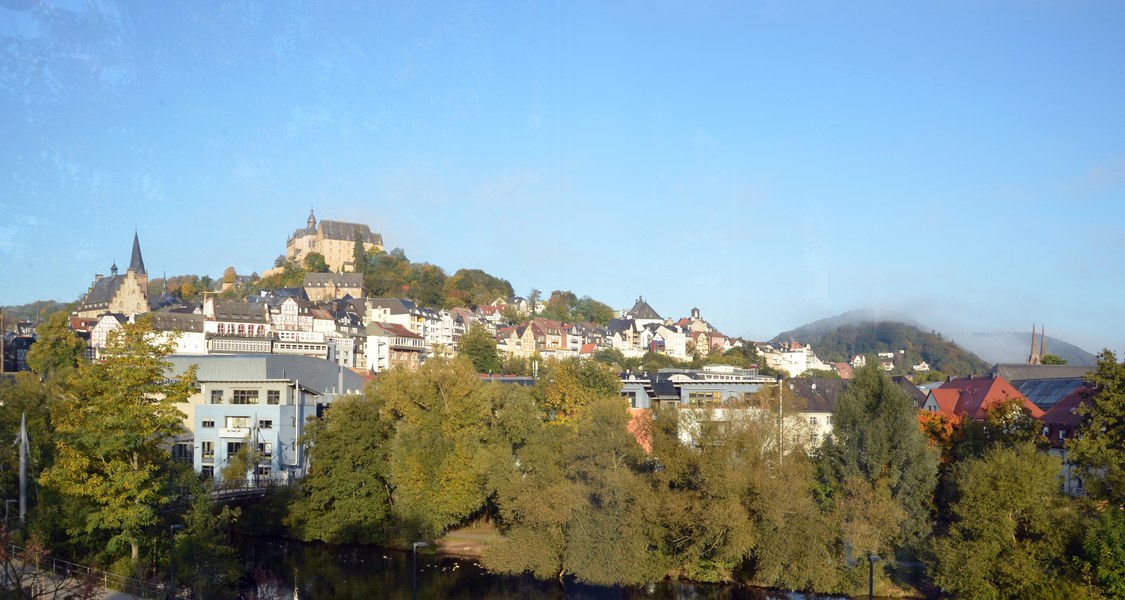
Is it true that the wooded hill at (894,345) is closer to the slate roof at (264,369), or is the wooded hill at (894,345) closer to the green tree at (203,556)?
the slate roof at (264,369)

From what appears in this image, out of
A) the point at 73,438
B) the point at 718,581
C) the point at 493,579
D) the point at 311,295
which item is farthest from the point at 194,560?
the point at 311,295

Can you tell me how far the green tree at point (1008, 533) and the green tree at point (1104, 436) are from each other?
111cm

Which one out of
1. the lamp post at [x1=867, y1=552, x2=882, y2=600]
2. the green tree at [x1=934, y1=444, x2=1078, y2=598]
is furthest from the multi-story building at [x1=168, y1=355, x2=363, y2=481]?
the green tree at [x1=934, y1=444, x2=1078, y2=598]

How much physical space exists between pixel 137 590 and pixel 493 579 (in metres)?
11.7

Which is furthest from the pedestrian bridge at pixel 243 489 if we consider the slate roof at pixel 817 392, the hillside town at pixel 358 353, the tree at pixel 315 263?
the tree at pixel 315 263

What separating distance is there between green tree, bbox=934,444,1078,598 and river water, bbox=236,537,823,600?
16.5ft

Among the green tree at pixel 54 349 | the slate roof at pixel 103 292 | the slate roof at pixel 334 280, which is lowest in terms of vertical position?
the green tree at pixel 54 349

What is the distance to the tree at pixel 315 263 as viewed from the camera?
430 ft

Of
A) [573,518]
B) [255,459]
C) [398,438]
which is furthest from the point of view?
[255,459]

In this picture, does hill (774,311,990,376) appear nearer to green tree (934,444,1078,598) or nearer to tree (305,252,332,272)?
tree (305,252,332,272)

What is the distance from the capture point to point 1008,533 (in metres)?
25.4

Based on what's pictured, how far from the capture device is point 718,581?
29938mm

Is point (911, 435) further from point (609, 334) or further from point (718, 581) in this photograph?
point (609, 334)

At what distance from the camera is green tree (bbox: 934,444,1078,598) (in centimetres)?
2475
